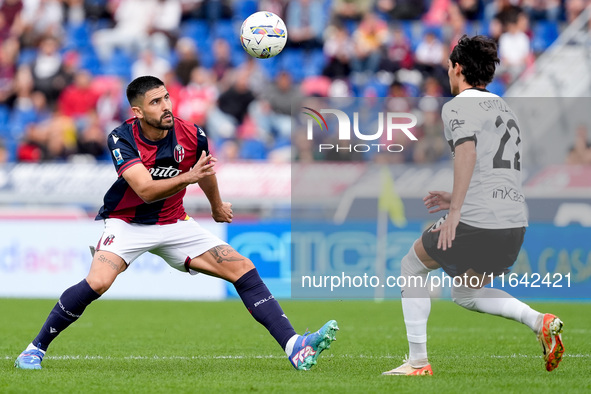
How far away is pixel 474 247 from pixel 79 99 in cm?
1355

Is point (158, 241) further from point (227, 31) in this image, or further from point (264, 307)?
point (227, 31)

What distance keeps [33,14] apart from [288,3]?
5.69 metres

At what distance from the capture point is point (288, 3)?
1959cm

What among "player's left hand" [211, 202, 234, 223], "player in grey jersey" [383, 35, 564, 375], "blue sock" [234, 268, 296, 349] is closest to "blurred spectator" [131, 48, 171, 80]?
"player's left hand" [211, 202, 234, 223]

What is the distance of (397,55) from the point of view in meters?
18.6

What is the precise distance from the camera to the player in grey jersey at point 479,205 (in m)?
5.97

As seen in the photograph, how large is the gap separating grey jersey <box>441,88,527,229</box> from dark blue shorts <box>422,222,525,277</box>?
0.05 meters

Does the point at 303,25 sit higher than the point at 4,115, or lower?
higher

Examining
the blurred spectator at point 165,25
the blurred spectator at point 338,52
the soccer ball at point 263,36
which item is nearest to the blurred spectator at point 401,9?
the blurred spectator at point 338,52

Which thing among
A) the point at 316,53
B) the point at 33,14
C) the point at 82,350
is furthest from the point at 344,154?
the point at 33,14

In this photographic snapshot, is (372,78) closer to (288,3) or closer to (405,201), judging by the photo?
(288,3)

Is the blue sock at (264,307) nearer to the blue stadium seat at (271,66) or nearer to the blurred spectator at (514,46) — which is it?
the blurred spectator at (514,46)

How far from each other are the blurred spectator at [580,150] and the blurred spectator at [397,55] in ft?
16.0

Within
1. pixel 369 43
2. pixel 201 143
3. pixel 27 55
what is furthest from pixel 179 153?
pixel 27 55
